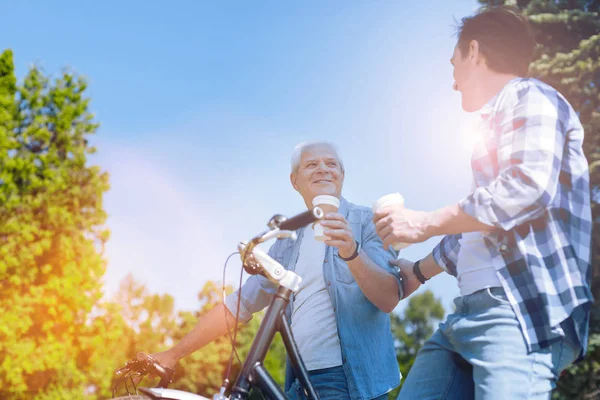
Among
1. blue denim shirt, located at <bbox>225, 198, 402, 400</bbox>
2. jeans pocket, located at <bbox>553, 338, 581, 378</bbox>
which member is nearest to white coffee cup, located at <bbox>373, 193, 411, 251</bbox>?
jeans pocket, located at <bbox>553, 338, 581, 378</bbox>

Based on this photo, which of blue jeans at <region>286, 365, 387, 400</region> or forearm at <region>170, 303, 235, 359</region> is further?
forearm at <region>170, 303, 235, 359</region>

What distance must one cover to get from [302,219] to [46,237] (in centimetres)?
1548

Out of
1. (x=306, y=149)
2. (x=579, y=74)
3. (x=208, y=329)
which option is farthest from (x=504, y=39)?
(x=579, y=74)

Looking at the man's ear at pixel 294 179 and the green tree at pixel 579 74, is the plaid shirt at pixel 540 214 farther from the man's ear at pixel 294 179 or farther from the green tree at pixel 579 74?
the green tree at pixel 579 74

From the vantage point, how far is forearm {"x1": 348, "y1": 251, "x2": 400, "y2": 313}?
9.07ft

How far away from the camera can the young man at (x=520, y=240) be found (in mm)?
1764

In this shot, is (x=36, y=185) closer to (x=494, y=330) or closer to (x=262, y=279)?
(x=262, y=279)

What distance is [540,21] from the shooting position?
13.5 meters

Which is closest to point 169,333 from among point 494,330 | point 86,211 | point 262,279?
point 86,211

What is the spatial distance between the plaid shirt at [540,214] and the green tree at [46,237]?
48.6 feet

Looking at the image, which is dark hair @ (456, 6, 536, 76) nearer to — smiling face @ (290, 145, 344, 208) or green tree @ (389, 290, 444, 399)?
smiling face @ (290, 145, 344, 208)

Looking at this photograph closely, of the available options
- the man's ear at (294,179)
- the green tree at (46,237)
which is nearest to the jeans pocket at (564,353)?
the man's ear at (294,179)

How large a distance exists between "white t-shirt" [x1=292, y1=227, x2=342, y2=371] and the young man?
1.11 m

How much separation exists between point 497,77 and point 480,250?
0.65 metres
